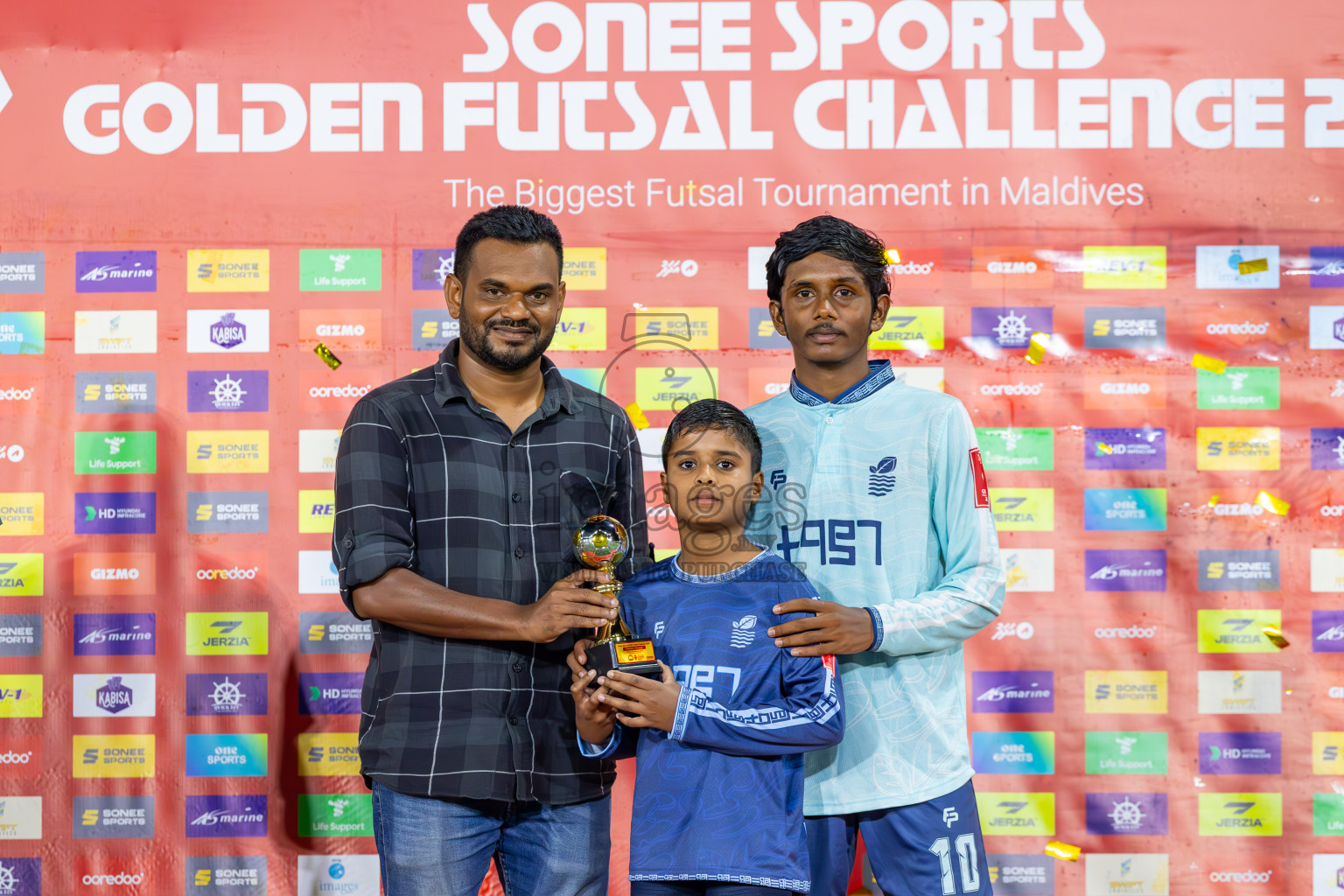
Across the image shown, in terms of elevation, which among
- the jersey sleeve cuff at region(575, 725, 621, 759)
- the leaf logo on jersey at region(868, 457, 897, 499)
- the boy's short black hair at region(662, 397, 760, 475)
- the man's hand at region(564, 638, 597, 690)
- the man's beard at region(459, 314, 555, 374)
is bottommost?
the jersey sleeve cuff at region(575, 725, 621, 759)

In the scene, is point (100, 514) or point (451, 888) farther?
point (100, 514)

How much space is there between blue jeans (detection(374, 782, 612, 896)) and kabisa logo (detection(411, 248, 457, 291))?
157 centimetres

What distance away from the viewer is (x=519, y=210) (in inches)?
70.7

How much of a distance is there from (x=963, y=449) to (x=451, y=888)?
4.21 feet

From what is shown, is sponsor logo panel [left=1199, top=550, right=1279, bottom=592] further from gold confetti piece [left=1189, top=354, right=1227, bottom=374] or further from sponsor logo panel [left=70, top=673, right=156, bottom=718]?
sponsor logo panel [left=70, top=673, right=156, bottom=718]

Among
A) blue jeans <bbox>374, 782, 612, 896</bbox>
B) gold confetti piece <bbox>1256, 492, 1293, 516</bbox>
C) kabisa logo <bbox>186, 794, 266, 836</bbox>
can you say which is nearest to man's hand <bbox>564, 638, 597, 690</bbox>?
blue jeans <bbox>374, 782, 612, 896</bbox>

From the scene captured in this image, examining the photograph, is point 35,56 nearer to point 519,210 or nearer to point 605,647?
point 519,210

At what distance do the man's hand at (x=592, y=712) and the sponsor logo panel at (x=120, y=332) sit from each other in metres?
1.99

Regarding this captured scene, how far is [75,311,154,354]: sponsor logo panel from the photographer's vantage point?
111 inches

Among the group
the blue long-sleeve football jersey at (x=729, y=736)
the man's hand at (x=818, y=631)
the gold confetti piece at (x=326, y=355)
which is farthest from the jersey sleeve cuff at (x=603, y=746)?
the gold confetti piece at (x=326, y=355)

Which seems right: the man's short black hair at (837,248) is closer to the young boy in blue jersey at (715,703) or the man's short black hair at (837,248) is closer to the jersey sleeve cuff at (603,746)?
the young boy in blue jersey at (715,703)

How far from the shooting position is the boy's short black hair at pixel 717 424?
1757 mm

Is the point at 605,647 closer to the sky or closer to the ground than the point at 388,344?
closer to the ground

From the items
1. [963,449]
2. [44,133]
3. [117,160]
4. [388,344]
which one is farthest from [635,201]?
[44,133]
